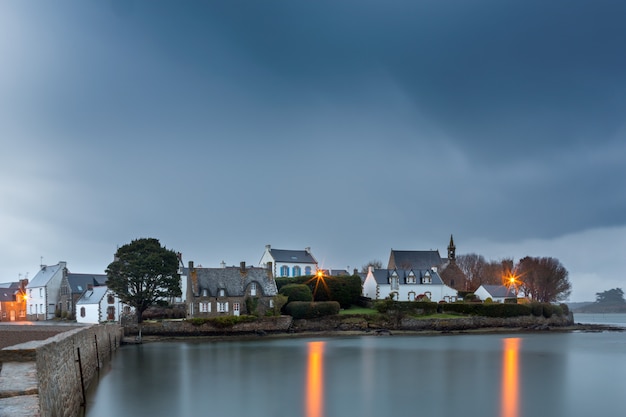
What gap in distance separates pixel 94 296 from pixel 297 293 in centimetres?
1886

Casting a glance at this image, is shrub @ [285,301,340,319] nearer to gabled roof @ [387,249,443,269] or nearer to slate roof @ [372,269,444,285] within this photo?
slate roof @ [372,269,444,285]

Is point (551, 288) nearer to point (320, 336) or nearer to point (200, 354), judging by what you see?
point (320, 336)

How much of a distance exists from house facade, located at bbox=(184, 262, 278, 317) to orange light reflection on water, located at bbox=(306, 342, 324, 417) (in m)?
15.6

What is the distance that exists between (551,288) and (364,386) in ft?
182

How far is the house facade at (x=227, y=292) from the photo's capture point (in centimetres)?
4922

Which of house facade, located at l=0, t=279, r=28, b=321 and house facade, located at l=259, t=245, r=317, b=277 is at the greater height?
house facade, located at l=259, t=245, r=317, b=277

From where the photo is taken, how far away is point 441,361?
98.2ft

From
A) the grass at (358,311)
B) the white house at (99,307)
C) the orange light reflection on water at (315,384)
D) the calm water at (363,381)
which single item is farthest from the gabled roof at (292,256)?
the orange light reflection on water at (315,384)

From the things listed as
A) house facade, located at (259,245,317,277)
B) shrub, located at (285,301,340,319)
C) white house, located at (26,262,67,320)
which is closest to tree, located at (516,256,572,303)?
house facade, located at (259,245,317,277)

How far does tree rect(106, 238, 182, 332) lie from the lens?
45.3 metres

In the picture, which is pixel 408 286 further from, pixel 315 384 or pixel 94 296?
pixel 315 384

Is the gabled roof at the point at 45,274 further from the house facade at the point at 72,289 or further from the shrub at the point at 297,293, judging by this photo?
the shrub at the point at 297,293

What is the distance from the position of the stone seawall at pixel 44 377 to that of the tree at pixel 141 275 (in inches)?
1017

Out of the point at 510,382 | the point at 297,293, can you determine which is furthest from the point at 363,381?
the point at 297,293
